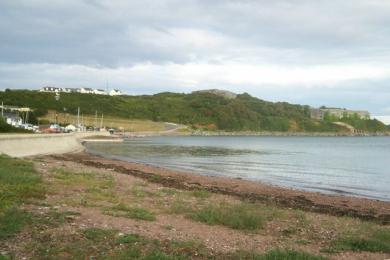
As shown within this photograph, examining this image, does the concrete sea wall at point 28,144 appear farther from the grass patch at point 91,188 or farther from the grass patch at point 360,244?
the grass patch at point 360,244

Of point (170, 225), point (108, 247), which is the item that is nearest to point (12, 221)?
point (108, 247)

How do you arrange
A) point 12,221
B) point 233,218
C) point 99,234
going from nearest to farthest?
1. point 99,234
2. point 12,221
3. point 233,218

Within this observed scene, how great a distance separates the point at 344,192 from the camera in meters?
30.0

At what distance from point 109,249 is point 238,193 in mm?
15559

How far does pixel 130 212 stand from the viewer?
47.2 ft

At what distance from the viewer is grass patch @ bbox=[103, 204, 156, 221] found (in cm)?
1370

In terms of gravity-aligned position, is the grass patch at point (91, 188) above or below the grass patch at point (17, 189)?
below

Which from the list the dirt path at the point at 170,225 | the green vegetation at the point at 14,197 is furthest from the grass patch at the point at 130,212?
the green vegetation at the point at 14,197

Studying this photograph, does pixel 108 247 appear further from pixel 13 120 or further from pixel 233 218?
pixel 13 120

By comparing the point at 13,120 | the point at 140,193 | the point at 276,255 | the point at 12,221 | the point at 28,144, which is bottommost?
the point at 140,193

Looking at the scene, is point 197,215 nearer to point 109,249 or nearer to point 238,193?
point 109,249

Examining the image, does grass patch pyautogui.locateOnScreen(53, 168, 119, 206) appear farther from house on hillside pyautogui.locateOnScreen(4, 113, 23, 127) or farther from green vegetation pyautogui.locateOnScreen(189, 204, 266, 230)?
house on hillside pyautogui.locateOnScreen(4, 113, 23, 127)

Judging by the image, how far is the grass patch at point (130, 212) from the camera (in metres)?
13.7

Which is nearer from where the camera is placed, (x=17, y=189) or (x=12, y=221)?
(x=12, y=221)
